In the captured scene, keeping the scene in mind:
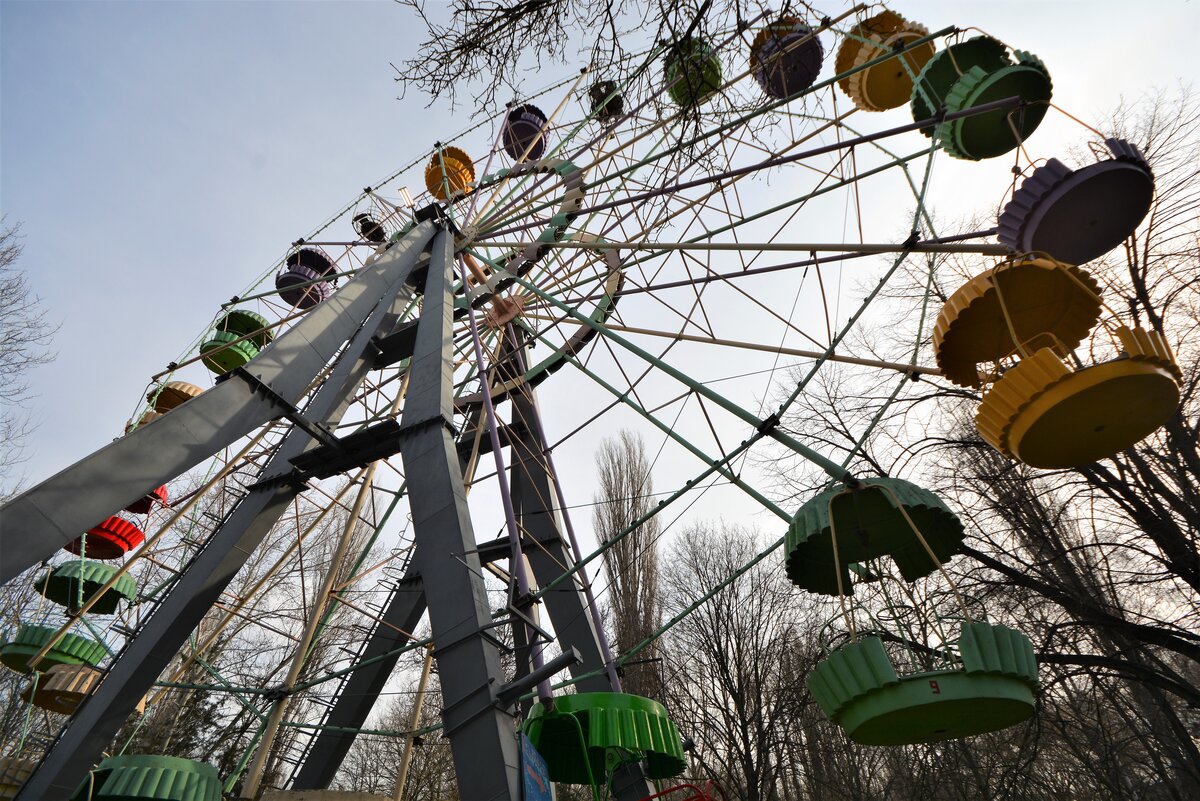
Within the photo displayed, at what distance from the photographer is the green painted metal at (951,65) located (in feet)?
25.0

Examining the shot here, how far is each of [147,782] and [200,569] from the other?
6.10 ft

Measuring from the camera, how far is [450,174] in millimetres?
13930

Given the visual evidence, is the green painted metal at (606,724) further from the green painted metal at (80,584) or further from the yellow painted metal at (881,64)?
the yellow painted metal at (881,64)

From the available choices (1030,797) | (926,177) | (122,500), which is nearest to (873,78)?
(926,177)

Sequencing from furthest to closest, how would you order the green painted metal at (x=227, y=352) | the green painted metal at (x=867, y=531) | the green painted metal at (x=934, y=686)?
the green painted metal at (x=227, y=352) → the green painted metal at (x=867, y=531) → the green painted metal at (x=934, y=686)

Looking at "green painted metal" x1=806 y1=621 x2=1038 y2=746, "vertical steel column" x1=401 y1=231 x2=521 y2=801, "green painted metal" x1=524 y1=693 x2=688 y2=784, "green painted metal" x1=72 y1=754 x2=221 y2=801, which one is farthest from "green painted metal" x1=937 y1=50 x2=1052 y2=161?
"green painted metal" x1=72 y1=754 x2=221 y2=801

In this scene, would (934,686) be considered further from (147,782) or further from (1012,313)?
(147,782)

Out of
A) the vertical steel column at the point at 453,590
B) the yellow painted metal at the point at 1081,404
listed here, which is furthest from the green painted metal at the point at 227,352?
the yellow painted metal at the point at 1081,404

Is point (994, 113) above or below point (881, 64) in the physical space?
below

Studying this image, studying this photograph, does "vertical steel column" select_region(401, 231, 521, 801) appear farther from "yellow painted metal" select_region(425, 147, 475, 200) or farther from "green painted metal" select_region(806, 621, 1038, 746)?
"yellow painted metal" select_region(425, 147, 475, 200)

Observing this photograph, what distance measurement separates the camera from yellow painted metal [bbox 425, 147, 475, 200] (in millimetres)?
13891

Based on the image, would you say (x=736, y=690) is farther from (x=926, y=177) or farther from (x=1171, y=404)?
(x=1171, y=404)

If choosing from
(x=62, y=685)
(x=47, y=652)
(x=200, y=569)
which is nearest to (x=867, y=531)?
(x=200, y=569)

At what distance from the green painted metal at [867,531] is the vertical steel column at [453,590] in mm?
2397
